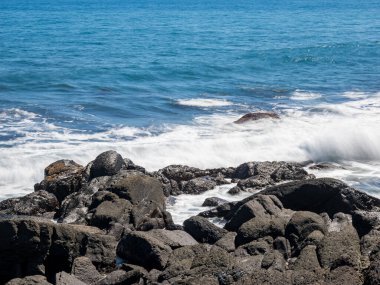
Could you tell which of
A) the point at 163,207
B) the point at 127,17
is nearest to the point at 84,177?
the point at 163,207

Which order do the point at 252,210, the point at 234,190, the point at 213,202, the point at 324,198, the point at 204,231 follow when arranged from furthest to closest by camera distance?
1. the point at 234,190
2. the point at 213,202
3. the point at 324,198
4. the point at 252,210
5. the point at 204,231

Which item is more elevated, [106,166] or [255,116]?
[106,166]

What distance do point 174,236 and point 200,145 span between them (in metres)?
10.3

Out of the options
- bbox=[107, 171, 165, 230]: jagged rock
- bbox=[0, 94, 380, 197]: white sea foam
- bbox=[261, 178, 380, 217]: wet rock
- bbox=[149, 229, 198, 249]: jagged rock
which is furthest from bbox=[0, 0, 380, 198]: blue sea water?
bbox=[149, 229, 198, 249]: jagged rock

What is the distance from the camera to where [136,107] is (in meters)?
29.9

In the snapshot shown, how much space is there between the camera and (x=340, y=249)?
37.3 feet

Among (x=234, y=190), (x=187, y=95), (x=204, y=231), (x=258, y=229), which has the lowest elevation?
(x=187, y=95)

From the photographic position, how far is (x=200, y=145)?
2303 cm

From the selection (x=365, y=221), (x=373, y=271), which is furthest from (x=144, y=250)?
(x=365, y=221)

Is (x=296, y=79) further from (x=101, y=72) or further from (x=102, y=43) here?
(x=102, y=43)

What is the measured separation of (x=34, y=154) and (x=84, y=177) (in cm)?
474

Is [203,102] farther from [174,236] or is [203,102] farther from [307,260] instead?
[307,260]

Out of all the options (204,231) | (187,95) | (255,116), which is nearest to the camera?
(204,231)

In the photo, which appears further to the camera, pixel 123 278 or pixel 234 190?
pixel 234 190
